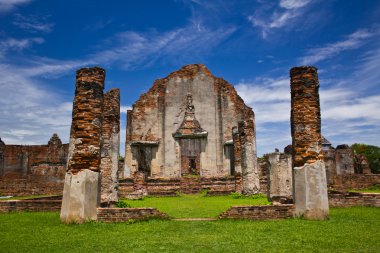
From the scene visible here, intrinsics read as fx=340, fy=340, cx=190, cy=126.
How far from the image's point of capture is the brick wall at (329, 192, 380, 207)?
1108 centimetres

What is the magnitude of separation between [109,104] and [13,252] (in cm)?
993

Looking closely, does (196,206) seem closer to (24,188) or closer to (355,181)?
(24,188)

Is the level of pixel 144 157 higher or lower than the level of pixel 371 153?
lower

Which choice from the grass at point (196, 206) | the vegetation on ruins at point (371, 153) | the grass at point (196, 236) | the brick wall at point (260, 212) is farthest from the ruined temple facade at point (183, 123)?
the vegetation on ruins at point (371, 153)

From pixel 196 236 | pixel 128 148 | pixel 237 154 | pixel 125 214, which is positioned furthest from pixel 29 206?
pixel 128 148

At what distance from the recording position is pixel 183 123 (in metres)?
26.5

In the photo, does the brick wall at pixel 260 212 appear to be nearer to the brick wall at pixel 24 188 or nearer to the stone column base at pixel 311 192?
the stone column base at pixel 311 192

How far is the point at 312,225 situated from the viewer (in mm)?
7594

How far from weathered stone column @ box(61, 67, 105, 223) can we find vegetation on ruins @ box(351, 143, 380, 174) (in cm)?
4024

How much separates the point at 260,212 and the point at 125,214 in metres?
3.39

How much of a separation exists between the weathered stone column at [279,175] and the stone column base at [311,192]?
549cm

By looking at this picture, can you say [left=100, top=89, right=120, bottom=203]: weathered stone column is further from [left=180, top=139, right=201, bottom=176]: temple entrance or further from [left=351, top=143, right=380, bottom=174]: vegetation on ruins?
[left=351, top=143, right=380, bottom=174]: vegetation on ruins

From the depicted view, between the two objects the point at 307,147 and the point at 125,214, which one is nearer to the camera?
the point at 125,214

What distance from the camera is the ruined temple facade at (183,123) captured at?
26.0 meters
